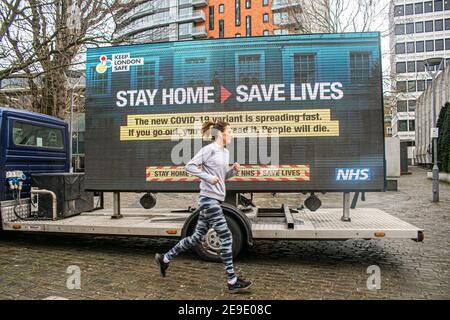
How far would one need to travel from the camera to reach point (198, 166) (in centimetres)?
491

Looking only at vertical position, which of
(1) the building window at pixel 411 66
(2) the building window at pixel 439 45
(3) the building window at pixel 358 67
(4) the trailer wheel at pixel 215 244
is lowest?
(4) the trailer wheel at pixel 215 244

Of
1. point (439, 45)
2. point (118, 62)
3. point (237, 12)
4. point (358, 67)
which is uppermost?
point (237, 12)

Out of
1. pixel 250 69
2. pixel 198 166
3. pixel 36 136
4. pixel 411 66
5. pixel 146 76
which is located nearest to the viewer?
pixel 198 166

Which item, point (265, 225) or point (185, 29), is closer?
point (265, 225)

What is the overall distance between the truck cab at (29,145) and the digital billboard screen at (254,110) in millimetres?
1978

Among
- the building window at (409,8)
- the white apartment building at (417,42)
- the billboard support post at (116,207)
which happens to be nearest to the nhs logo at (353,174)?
the billboard support post at (116,207)

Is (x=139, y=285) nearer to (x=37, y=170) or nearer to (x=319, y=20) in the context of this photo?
(x=37, y=170)

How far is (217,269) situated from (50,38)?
31.7 ft

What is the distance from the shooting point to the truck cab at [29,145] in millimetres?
7253

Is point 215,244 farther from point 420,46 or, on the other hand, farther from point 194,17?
point 420,46

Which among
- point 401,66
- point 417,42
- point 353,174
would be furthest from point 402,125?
point 353,174

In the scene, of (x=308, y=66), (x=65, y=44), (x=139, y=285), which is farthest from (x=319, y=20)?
(x=139, y=285)

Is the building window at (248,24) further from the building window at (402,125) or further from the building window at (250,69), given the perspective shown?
the building window at (250,69)

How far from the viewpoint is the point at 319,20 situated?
2209cm
